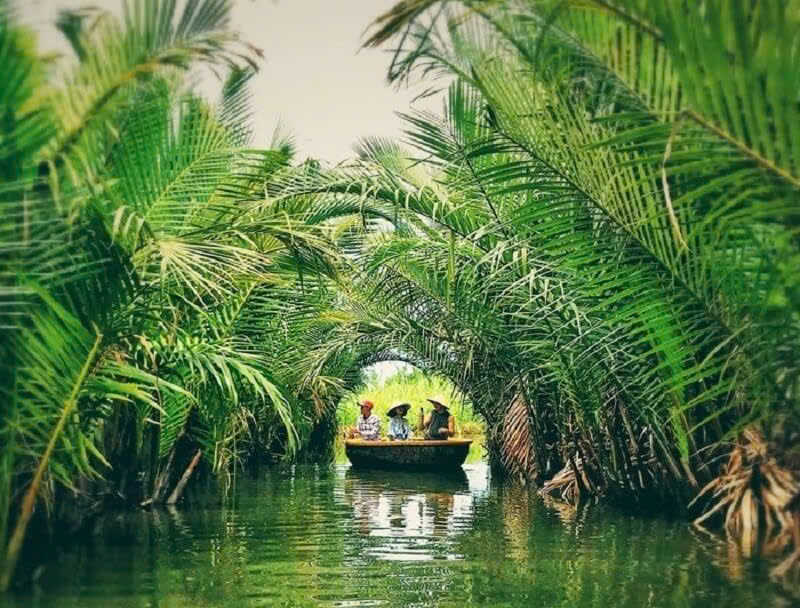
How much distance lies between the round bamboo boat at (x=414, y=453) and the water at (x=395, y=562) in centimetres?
671

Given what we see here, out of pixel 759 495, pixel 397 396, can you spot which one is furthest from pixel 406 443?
pixel 759 495

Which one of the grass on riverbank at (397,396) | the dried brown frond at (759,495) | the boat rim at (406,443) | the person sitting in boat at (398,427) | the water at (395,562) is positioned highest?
the grass on riverbank at (397,396)

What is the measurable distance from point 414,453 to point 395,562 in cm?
1100

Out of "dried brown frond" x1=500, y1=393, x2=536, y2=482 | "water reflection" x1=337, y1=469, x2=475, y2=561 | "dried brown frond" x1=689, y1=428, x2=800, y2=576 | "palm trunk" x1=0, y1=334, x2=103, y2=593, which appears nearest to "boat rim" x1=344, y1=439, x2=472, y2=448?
"water reflection" x1=337, y1=469, x2=475, y2=561

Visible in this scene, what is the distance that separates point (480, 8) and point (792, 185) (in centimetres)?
121

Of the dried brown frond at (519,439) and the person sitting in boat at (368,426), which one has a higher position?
the person sitting in boat at (368,426)

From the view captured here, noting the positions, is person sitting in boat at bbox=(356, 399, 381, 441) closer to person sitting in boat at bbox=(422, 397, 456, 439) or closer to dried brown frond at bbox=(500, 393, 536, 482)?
person sitting in boat at bbox=(422, 397, 456, 439)

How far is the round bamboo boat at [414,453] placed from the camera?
56.7ft

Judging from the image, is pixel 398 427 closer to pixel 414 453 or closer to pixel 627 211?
pixel 414 453

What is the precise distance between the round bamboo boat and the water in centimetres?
671

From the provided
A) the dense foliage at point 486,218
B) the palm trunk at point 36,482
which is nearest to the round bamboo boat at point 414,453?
the dense foliage at point 486,218

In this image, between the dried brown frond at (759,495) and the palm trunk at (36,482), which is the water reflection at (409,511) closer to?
the dried brown frond at (759,495)

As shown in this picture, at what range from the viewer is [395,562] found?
6410 millimetres

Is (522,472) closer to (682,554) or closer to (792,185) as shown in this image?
(682,554)
